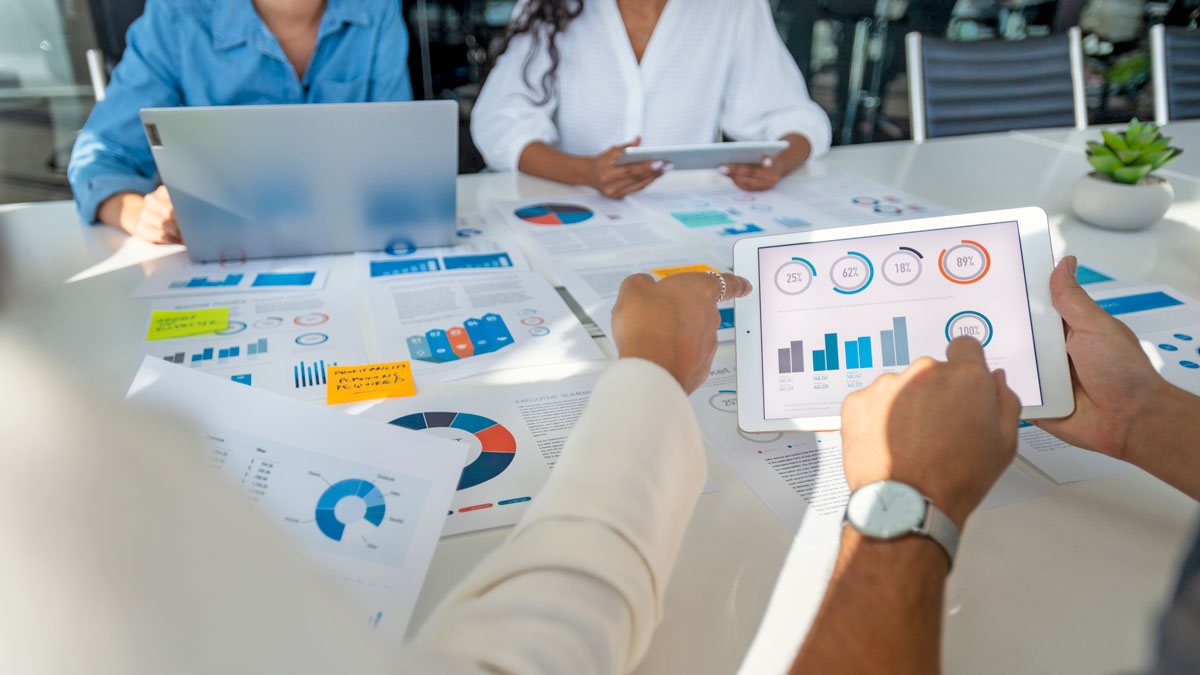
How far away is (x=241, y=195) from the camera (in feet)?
3.31

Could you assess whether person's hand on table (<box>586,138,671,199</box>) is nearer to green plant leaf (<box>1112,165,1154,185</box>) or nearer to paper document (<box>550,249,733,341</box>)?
paper document (<box>550,249,733,341</box>)

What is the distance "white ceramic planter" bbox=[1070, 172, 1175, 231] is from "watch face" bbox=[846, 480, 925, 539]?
1.04 metres

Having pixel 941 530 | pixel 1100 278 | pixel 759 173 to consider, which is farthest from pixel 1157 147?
pixel 941 530

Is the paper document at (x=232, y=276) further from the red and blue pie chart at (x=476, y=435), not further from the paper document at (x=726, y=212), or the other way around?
the paper document at (x=726, y=212)

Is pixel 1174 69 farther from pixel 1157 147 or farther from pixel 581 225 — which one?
pixel 581 225

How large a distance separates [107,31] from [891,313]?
108 inches

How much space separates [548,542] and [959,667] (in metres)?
0.29

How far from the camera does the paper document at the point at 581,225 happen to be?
117cm

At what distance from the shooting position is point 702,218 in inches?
51.1

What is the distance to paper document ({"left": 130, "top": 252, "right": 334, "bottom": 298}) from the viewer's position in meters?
0.97

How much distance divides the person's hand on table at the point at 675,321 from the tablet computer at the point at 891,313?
0.14 ft

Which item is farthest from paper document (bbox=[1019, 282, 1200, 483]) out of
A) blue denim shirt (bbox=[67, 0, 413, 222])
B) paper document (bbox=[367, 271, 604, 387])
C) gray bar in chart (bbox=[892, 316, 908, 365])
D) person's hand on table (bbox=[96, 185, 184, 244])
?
blue denim shirt (bbox=[67, 0, 413, 222])

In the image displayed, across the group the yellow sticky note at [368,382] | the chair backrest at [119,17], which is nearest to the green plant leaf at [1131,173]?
the yellow sticky note at [368,382]

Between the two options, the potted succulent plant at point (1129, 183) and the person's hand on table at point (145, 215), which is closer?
the person's hand on table at point (145, 215)
